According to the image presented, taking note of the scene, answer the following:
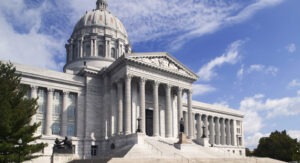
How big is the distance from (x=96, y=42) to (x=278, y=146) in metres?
52.6

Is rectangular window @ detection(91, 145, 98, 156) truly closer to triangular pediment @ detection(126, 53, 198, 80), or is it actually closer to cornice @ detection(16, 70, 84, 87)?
cornice @ detection(16, 70, 84, 87)

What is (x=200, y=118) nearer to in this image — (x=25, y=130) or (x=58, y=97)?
(x=58, y=97)

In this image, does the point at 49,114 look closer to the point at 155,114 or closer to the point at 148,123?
the point at 155,114

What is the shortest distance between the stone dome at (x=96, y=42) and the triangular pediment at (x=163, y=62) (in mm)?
18628

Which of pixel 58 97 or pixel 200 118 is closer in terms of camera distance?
pixel 58 97

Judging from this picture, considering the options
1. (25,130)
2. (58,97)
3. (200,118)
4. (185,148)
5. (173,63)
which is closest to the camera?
(25,130)

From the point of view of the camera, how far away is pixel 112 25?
7750 centimetres

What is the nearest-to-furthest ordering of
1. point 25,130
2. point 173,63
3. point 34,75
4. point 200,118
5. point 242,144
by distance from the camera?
1. point 25,130
2. point 34,75
3. point 173,63
4. point 200,118
5. point 242,144

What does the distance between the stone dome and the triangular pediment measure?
61.1ft

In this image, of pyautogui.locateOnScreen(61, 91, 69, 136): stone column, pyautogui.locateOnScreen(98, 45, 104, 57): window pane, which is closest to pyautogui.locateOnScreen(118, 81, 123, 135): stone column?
pyautogui.locateOnScreen(61, 91, 69, 136): stone column

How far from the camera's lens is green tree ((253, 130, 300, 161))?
72.2 m

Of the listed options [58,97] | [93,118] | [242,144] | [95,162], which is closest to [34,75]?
[58,97]

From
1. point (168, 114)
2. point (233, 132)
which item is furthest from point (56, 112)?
point (233, 132)

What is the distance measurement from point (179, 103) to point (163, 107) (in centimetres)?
383
